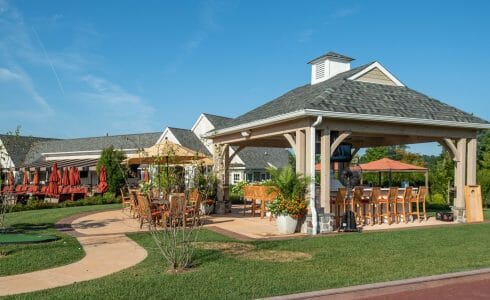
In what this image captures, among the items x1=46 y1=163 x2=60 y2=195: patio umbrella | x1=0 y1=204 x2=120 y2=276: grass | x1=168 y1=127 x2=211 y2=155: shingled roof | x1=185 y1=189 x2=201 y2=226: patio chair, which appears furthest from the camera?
x1=168 y1=127 x2=211 y2=155: shingled roof

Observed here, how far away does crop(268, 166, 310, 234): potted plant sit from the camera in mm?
11836

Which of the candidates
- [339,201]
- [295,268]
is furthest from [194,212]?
[339,201]

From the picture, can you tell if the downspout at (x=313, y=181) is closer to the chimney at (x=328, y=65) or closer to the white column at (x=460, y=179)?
the white column at (x=460, y=179)

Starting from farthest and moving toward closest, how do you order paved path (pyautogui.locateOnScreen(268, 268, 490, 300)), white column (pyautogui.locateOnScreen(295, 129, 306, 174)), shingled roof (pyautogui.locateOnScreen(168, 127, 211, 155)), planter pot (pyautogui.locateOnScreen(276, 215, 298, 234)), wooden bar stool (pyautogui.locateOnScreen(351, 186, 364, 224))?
shingled roof (pyautogui.locateOnScreen(168, 127, 211, 155)), wooden bar stool (pyautogui.locateOnScreen(351, 186, 364, 224)), white column (pyautogui.locateOnScreen(295, 129, 306, 174)), planter pot (pyautogui.locateOnScreen(276, 215, 298, 234)), paved path (pyautogui.locateOnScreen(268, 268, 490, 300))

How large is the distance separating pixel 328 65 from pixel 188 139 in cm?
2662

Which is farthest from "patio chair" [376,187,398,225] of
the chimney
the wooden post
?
the chimney

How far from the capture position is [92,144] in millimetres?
48031

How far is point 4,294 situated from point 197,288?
8.29 feet

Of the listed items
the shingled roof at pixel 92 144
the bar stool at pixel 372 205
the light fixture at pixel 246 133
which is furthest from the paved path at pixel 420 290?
the shingled roof at pixel 92 144

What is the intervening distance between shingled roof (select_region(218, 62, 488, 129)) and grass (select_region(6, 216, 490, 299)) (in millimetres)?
3634

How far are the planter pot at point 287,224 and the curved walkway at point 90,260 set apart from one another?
151 inches

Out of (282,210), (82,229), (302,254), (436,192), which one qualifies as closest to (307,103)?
(282,210)

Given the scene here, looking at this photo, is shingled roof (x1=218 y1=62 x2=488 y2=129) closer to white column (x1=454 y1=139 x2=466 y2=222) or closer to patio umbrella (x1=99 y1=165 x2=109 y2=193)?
white column (x1=454 y1=139 x2=466 y2=222)

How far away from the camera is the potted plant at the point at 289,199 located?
1184 cm
